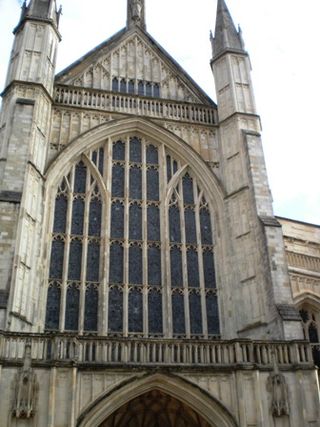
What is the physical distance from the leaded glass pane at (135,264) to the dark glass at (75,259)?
4.75ft

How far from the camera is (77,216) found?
15445 millimetres

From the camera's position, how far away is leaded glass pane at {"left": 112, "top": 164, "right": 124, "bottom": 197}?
16.1 m

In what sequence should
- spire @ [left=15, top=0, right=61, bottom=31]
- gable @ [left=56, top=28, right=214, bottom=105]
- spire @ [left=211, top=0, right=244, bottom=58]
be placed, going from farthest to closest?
spire @ [left=211, top=0, right=244, bottom=58], gable @ [left=56, top=28, right=214, bottom=105], spire @ [left=15, top=0, right=61, bottom=31]

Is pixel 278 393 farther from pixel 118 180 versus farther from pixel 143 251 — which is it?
pixel 118 180

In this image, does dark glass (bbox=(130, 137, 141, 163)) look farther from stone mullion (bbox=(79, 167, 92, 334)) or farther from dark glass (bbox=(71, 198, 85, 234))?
dark glass (bbox=(71, 198, 85, 234))

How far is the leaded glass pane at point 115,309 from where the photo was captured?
14.0 m

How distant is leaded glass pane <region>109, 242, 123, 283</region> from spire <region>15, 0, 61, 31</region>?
8153 millimetres

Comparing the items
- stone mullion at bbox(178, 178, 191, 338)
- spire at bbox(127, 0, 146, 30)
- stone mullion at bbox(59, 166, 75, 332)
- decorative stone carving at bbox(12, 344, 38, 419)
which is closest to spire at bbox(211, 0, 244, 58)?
spire at bbox(127, 0, 146, 30)

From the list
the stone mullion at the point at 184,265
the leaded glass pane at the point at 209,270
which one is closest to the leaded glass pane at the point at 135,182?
the stone mullion at the point at 184,265

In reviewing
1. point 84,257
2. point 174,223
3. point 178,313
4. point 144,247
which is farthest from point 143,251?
point 178,313

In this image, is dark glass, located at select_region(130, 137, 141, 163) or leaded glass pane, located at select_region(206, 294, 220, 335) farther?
dark glass, located at select_region(130, 137, 141, 163)

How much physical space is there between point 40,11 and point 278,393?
1408cm

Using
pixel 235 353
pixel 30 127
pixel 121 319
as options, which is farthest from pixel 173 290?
pixel 30 127

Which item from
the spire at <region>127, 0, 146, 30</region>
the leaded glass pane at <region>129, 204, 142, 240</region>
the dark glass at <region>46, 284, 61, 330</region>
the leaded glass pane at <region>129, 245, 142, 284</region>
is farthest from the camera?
the spire at <region>127, 0, 146, 30</region>
